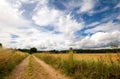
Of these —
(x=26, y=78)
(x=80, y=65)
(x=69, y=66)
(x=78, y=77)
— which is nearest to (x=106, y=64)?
(x=78, y=77)

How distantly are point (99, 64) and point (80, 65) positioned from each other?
2430 millimetres

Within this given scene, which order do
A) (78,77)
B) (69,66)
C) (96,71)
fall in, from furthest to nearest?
(69,66)
(78,77)
(96,71)

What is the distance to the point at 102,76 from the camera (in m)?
7.84

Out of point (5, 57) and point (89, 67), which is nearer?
point (89, 67)

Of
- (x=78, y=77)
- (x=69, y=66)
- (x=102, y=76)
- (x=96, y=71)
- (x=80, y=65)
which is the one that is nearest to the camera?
(x=102, y=76)

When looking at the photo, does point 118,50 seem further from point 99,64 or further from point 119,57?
point 99,64

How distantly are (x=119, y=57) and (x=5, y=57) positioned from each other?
7952 millimetres

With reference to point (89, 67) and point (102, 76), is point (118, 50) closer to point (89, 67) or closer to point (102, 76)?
point (102, 76)

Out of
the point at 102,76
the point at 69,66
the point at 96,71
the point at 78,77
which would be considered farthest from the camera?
the point at 69,66

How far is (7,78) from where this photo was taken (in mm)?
9547

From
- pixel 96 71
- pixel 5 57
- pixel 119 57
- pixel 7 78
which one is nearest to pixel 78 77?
pixel 96 71

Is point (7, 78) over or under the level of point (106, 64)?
under

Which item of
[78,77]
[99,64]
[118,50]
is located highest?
[118,50]

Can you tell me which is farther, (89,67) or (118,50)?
(89,67)
